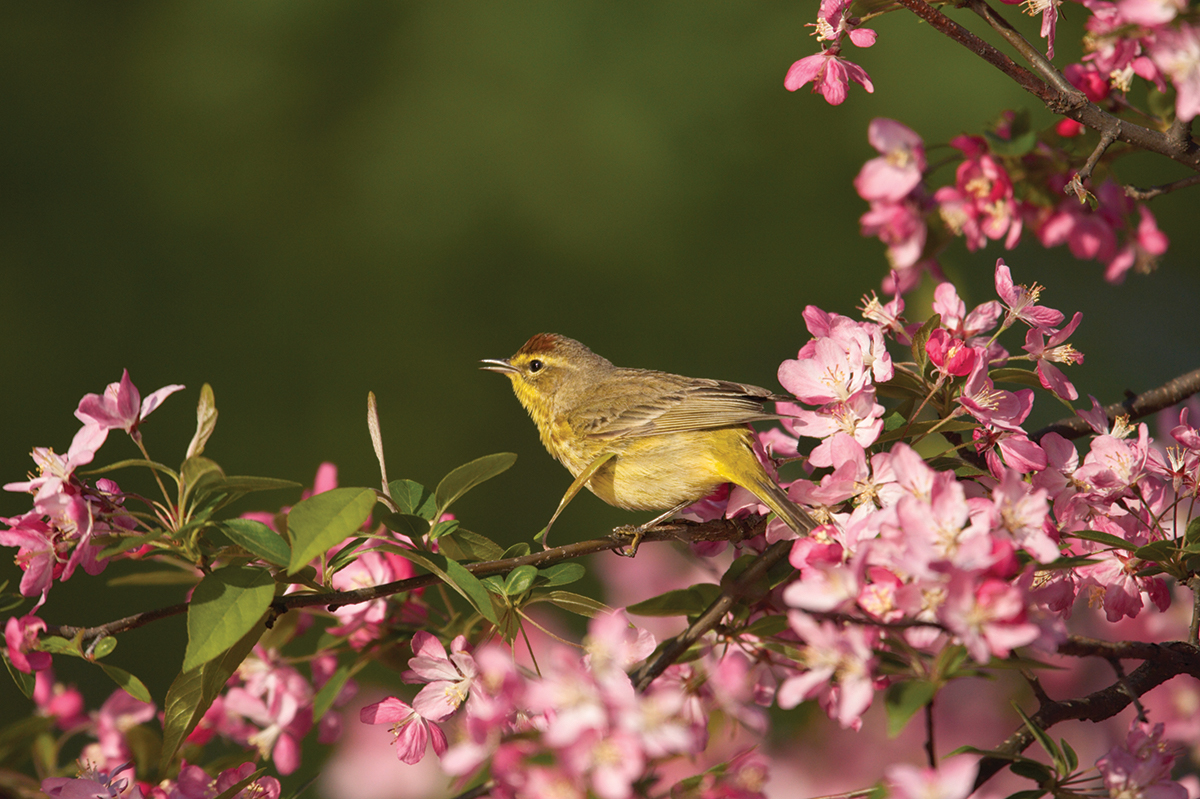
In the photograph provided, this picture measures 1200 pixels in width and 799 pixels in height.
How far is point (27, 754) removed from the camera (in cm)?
149

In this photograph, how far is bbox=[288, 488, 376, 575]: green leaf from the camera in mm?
1033

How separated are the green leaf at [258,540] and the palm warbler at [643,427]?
477mm

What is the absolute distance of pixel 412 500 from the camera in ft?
4.33

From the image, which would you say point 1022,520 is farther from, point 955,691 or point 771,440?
point 955,691

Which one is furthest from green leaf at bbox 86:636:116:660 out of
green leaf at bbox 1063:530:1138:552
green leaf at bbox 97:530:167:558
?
green leaf at bbox 1063:530:1138:552

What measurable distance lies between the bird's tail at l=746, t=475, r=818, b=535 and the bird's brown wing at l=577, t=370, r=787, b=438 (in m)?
0.27

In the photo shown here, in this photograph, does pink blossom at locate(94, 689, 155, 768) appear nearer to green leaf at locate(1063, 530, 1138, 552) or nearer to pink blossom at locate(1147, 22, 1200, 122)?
green leaf at locate(1063, 530, 1138, 552)

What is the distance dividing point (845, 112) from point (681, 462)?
13.2 ft

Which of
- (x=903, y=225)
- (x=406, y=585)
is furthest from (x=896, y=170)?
(x=406, y=585)

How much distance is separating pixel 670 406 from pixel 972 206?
85 centimetres

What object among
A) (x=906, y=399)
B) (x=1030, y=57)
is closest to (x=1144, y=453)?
(x=906, y=399)

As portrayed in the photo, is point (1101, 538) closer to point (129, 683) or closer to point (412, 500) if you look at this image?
point (412, 500)

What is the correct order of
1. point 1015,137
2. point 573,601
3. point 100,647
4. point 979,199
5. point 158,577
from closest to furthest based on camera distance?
point 100,647, point 573,601, point 158,577, point 1015,137, point 979,199

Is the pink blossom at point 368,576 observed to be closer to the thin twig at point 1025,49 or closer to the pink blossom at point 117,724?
the pink blossom at point 117,724
